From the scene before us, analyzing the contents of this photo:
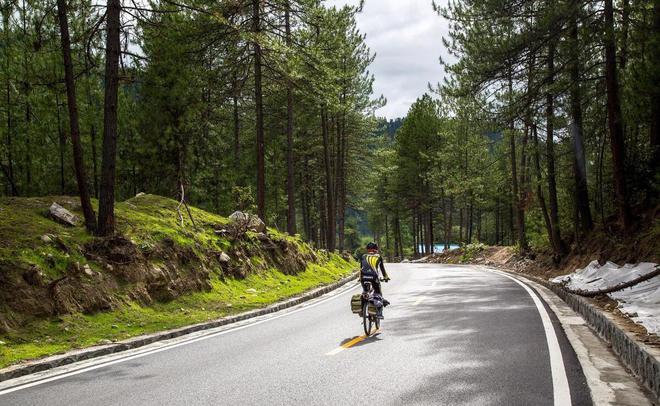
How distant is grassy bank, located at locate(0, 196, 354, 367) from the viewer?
930 centimetres

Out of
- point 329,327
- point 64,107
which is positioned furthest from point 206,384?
point 64,107

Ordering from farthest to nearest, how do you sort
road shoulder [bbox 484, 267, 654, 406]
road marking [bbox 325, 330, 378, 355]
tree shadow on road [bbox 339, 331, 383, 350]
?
tree shadow on road [bbox 339, 331, 383, 350]
road marking [bbox 325, 330, 378, 355]
road shoulder [bbox 484, 267, 654, 406]

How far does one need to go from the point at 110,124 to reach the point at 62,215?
2.68 meters

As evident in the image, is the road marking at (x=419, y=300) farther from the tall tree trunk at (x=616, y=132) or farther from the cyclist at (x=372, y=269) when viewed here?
the tall tree trunk at (x=616, y=132)

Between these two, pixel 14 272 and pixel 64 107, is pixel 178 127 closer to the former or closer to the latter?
pixel 64 107

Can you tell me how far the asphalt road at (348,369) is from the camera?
5.50 metres

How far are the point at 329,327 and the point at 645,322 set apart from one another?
18.7 feet

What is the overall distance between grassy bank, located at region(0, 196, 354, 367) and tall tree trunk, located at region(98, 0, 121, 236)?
675mm

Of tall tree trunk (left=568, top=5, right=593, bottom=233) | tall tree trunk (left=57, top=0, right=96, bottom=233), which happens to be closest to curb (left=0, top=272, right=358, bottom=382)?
tall tree trunk (left=57, top=0, right=96, bottom=233)

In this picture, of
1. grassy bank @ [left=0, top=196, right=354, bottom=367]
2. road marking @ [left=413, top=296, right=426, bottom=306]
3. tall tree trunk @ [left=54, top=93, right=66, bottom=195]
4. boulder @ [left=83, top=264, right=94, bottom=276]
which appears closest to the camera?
grassy bank @ [left=0, top=196, right=354, bottom=367]

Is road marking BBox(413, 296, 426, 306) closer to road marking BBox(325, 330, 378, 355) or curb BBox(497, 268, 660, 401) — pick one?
curb BBox(497, 268, 660, 401)

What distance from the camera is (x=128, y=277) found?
1205 centimetres

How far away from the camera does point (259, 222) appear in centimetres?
2073

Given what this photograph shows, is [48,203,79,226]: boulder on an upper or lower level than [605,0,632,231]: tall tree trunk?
lower
